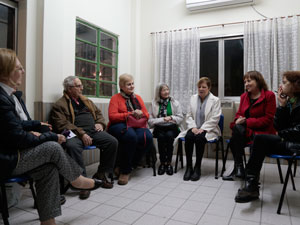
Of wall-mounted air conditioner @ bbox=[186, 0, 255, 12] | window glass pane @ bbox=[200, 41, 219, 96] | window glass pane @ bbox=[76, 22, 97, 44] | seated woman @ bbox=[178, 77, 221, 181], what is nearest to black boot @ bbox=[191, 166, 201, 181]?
seated woman @ bbox=[178, 77, 221, 181]

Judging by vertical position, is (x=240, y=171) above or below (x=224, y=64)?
below

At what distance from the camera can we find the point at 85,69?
3.32m

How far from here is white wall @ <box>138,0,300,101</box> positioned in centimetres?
352

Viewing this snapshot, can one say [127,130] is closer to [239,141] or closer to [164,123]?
[164,123]

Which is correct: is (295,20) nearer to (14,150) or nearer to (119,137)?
(119,137)

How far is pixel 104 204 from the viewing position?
2012 mm

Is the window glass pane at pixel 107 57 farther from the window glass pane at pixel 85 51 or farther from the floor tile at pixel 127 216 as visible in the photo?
the floor tile at pixel 127 216

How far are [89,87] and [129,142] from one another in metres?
1.23

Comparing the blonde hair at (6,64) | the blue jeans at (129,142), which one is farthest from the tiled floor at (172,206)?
the blonde hair at (6,64)

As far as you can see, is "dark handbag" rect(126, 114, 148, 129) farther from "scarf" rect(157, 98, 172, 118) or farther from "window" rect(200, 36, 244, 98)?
"window" rect(200, 36, 244, 98)

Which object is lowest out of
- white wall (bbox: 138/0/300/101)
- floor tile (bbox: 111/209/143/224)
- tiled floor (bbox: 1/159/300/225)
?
floor tile (bbox: 111/209/143/224)

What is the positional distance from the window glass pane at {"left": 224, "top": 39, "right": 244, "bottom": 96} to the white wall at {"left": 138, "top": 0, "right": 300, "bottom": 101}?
22 cm

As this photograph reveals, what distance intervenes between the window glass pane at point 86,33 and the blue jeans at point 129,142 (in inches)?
55.1

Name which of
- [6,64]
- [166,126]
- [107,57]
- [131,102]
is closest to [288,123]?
[166,126]
